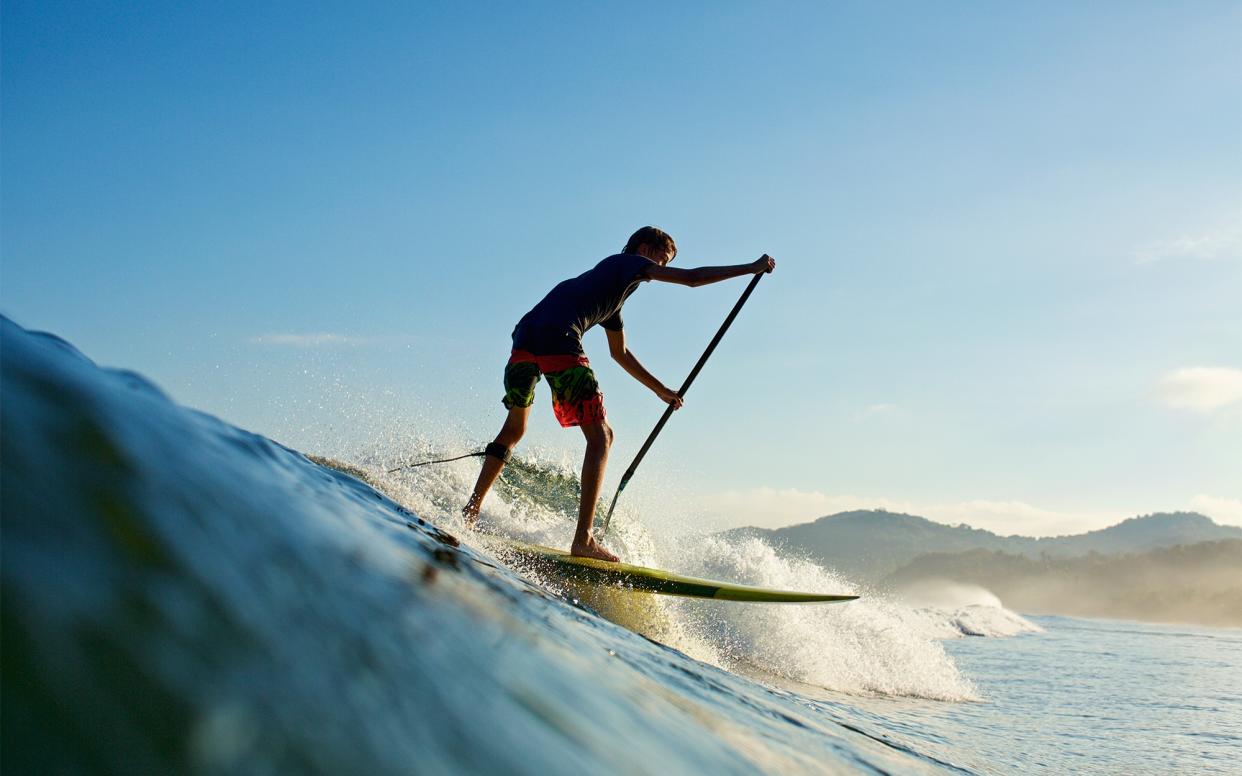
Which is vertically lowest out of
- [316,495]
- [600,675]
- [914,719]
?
[914,719]

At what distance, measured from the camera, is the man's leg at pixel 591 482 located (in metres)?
4.46

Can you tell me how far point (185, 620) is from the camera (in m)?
0.87

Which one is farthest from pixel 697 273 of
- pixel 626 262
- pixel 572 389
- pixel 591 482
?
pixel 591 482

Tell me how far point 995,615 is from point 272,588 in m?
20.0

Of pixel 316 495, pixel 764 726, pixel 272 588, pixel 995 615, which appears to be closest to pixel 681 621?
pixel 764 726

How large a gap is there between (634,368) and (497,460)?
43.8 inches

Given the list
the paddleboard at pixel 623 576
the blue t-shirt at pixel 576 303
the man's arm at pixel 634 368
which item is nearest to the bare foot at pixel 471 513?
the paddleboard at pixel 623 576

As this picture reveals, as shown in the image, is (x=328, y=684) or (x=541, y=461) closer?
(x=328, y=684)

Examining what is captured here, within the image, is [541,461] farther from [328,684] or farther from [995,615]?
[995,615]

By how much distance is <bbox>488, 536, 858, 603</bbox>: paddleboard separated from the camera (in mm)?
4195

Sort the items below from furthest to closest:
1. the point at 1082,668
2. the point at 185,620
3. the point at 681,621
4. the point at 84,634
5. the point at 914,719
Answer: the point at 1082,668 → the point at 681,621 → the point at 914,719 → the point at 185,620 → the point at 84,634

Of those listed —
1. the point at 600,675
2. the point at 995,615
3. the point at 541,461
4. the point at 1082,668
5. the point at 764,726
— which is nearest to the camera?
the point at 600,675

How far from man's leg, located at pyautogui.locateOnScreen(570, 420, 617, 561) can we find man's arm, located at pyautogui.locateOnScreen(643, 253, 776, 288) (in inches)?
34.8

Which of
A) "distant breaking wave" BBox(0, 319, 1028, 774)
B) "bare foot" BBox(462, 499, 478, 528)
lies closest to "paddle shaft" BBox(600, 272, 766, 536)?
"bare foot" BBox(462, 499, 478, 528)
